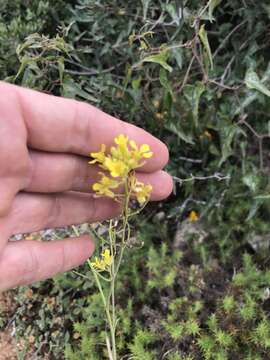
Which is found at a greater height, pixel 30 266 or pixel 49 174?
pixel 49 174

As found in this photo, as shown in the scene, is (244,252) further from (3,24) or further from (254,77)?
(3,24)

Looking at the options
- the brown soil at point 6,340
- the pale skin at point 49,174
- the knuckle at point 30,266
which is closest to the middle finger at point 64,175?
the pale skin at point 49,174

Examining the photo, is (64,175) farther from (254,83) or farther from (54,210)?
(254,83)

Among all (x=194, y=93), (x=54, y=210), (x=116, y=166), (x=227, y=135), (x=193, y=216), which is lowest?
(x=193, y=216)

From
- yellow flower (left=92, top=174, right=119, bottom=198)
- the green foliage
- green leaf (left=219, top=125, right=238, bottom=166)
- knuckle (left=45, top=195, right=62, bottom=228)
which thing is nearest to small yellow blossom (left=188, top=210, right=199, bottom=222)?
the green foliage

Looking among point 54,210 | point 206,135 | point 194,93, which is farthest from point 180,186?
point 54,210

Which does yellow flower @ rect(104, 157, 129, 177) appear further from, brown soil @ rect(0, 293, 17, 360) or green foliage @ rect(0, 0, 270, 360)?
brown soil @ rect(0, 293, 17, 360)
